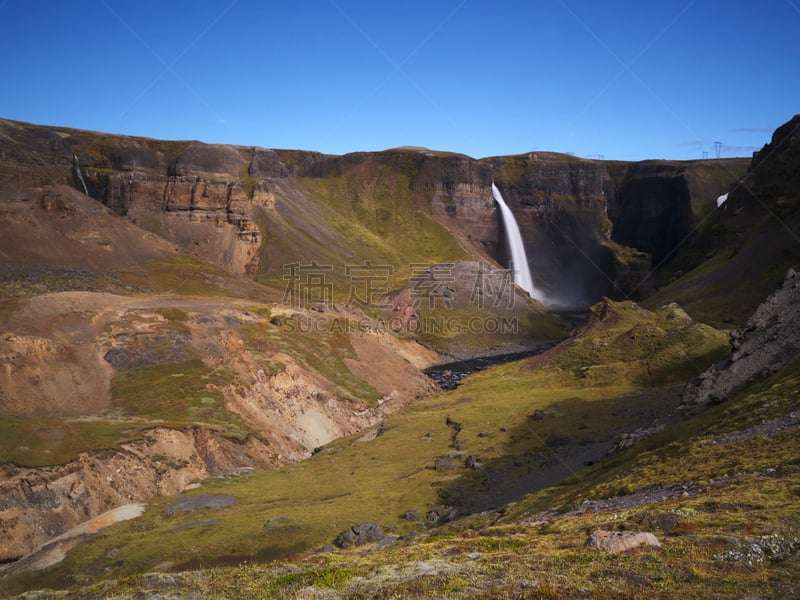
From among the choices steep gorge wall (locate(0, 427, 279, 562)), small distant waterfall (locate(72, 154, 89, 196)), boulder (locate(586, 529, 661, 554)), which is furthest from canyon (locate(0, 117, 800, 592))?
boulder (locate(586, 529, 661, 554))

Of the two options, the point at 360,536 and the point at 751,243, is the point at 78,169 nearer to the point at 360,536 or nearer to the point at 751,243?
the point at 360,536

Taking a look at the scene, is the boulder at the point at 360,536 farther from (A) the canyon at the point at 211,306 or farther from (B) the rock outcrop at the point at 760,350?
(B) the rock outcrop at the point at 760,350

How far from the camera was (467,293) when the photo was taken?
14125 centimetres

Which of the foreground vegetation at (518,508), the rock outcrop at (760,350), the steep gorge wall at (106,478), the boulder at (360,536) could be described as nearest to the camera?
the foreground vegetation at (518,508)

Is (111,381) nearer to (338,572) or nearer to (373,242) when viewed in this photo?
(338,572)

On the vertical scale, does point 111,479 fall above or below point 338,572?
below

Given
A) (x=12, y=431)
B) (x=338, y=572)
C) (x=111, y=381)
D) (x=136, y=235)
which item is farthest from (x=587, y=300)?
(x=338, y=572)

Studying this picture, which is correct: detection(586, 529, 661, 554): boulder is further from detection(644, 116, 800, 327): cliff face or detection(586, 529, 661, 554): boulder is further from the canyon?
detection(644, 116, 800, 327): cliff face

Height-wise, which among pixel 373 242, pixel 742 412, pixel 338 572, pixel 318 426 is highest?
pixel 373 242

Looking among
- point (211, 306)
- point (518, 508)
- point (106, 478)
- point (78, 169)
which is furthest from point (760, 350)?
point (78, 169)

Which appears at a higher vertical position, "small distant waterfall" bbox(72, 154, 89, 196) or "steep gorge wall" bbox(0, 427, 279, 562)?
"small distant waterfall" bbox(72, 154, 89, 196)

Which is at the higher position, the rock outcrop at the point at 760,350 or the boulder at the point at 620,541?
the rock outcrop at the point at 760,350

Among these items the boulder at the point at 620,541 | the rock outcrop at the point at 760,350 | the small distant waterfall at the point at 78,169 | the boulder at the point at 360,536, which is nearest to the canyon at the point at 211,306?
the small distant waterfall at the point at 78,169

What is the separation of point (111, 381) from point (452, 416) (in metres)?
34.8
